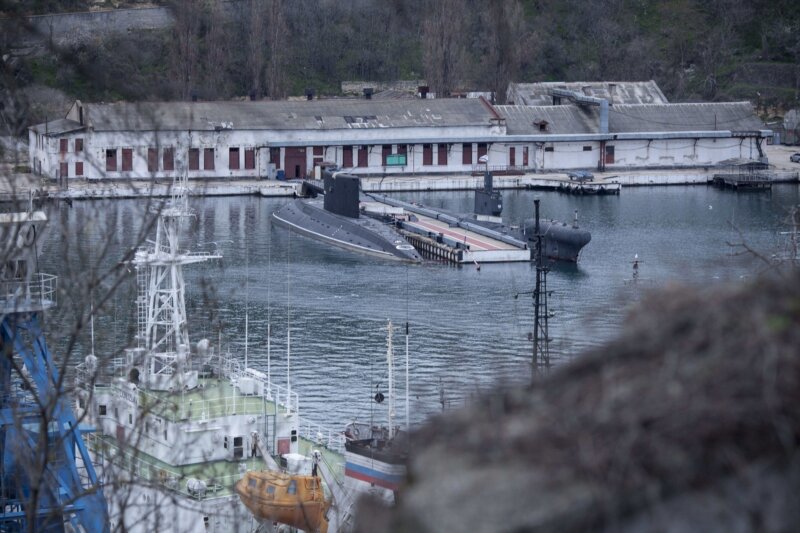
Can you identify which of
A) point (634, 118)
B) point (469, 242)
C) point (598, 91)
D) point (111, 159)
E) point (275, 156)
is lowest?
point (469, 242)

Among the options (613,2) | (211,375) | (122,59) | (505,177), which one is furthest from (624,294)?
(613,2)

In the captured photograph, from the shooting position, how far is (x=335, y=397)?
54.6 feet

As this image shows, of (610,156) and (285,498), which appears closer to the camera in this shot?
(285,498)

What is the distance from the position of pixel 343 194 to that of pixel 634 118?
48.2 feet

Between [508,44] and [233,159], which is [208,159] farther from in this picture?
[508,44]

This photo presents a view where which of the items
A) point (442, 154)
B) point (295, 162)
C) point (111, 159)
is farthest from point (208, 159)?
point (442, 154)

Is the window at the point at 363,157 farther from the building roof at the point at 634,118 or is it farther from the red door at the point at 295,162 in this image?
the building roof at the point at 634,118

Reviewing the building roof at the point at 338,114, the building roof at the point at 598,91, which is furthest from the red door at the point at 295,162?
the building roof at the point at 598,91

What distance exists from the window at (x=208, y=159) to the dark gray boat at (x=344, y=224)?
222 inches

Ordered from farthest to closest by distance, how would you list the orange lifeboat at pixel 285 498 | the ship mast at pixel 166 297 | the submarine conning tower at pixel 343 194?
the submarine conning tower at pixel 343 194 < the ship mast at pixel 166 297 < the orange lifeboat at pixel 285 498

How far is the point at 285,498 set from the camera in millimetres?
11188

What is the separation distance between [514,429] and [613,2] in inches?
2062

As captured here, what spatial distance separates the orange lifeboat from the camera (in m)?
11.1

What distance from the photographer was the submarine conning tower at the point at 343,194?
3166 cm
